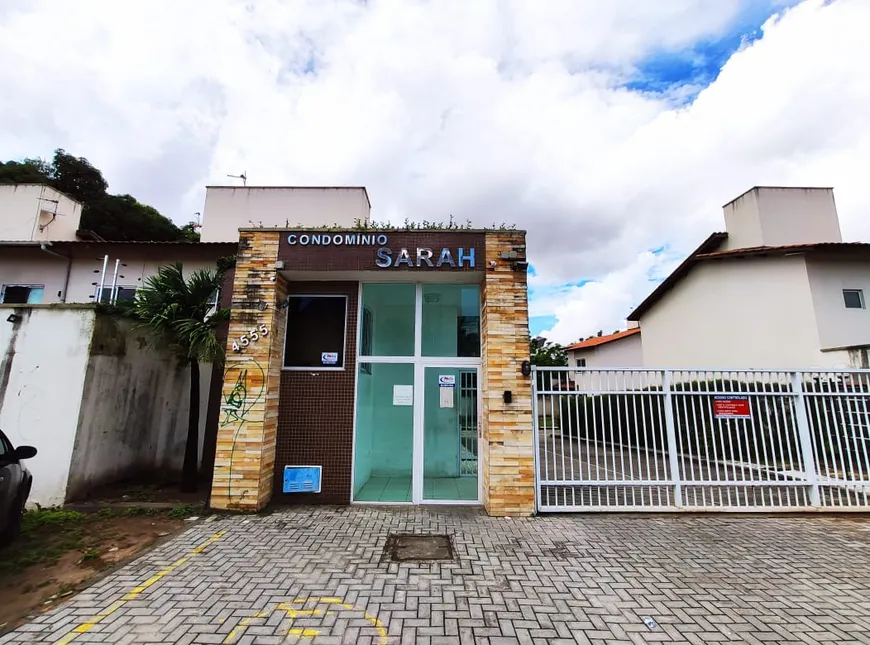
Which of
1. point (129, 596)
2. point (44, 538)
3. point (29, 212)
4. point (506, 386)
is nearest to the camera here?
point (129, 596)

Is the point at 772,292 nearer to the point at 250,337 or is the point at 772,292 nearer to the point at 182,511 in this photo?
the point at 250,337

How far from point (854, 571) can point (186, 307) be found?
9.21m

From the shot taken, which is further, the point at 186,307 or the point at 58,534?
the point at 186,307

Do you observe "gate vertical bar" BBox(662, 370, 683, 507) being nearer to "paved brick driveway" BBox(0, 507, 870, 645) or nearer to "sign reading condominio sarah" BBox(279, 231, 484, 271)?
"paved brick driveway" BBox(0, 507, 870, 645)

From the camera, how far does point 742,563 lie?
403 centimetres

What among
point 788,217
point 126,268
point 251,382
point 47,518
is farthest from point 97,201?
point 788,217

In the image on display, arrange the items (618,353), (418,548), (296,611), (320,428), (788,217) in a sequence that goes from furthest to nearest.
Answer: (618,353)
(788,217)
(320,428)
(418,548)
(296,611)

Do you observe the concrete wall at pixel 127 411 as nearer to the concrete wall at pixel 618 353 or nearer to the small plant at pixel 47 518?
the small plant at pixel 47 518

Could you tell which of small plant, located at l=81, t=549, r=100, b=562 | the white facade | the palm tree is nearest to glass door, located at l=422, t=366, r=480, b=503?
the palm tree

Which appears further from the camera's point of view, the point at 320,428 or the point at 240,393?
the point at 320,428

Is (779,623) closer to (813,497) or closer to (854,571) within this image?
(854,571)

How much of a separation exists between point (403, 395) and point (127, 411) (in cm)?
499

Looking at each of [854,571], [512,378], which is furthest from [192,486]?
[854,571]

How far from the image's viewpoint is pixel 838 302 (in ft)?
36.6
